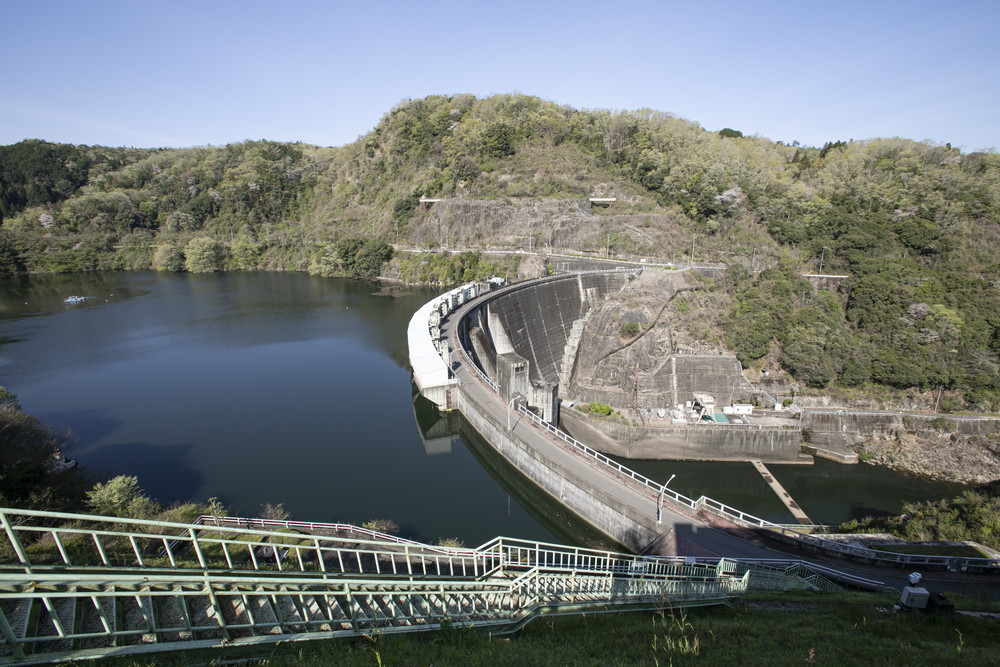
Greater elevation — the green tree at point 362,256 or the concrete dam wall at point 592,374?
the green tree at point 362,256

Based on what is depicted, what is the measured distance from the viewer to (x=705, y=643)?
778 centimetres

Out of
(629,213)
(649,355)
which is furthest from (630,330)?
(629,213)

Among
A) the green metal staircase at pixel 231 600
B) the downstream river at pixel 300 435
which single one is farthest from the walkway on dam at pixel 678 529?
the green metal staircase at pixel 231 600

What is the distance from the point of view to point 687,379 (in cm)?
3484

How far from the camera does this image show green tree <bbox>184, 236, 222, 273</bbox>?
8812 cm

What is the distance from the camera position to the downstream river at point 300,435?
73.7 ft

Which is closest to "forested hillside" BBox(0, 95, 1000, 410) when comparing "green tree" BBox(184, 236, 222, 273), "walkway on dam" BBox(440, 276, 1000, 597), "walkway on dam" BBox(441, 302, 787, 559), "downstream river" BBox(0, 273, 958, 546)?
"green tree" BBox(184, 236, 222, 273)

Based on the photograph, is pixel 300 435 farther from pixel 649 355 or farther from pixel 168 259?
pixel 168 259

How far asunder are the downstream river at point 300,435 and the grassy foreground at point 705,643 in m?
12.2

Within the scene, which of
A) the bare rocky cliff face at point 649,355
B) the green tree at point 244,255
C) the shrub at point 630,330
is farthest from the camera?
the green tree at point 244,255

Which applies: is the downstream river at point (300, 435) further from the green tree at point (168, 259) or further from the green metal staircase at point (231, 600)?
the green tree at point (168, 259)

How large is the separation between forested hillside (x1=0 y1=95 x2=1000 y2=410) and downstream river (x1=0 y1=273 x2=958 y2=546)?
544 inches

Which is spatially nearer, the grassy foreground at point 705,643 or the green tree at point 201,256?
the grassy foreground at point 705,643

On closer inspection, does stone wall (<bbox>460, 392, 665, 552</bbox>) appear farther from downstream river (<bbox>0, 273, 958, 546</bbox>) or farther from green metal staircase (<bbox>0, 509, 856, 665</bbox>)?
green metal staircase (<bbox>0, 509, 856, 665</bbox>)
